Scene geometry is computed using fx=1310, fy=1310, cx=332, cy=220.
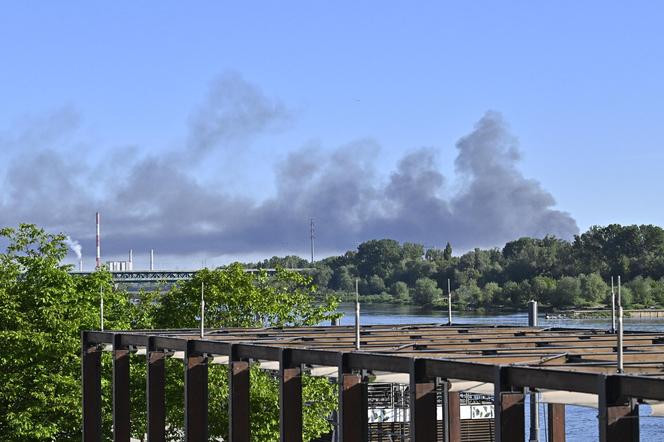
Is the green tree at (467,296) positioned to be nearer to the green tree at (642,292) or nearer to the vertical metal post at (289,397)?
the green tree at (642,292)

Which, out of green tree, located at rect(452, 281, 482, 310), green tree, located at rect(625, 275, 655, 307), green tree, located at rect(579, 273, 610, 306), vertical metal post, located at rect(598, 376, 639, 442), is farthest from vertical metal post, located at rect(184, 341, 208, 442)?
green tree, located at rect(625, 275, 655, 307)

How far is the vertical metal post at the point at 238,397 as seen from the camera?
2212cm

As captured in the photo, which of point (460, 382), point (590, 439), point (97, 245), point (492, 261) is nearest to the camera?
point (460, 382)

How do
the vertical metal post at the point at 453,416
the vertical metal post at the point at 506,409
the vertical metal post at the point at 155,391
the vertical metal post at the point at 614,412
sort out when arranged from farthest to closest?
the vertical metal post at the point at 453,416 < the vertical metal post at the point at 155,391 < the vertical metal post at the point at 506,409 < the vertical metal post at the point at 614,412

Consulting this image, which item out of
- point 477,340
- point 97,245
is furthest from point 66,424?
point 97,245

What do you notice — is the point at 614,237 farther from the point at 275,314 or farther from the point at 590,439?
the point at 275,314

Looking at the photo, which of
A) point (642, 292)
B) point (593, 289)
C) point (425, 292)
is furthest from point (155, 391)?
point (425, 292)

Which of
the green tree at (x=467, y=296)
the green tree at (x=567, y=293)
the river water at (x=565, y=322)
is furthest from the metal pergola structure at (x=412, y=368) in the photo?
the green tree at (x=467, y=296)

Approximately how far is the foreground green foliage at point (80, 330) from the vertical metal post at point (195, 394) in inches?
410

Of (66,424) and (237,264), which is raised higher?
(237,264)

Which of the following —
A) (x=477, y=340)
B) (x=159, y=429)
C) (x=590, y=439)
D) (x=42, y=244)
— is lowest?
(x=590, y=439)

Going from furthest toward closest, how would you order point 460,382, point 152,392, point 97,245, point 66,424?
point 97,245 < point 66,424 < point 152,392 < point 460,382

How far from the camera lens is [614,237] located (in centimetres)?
13300

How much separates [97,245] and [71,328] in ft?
288
